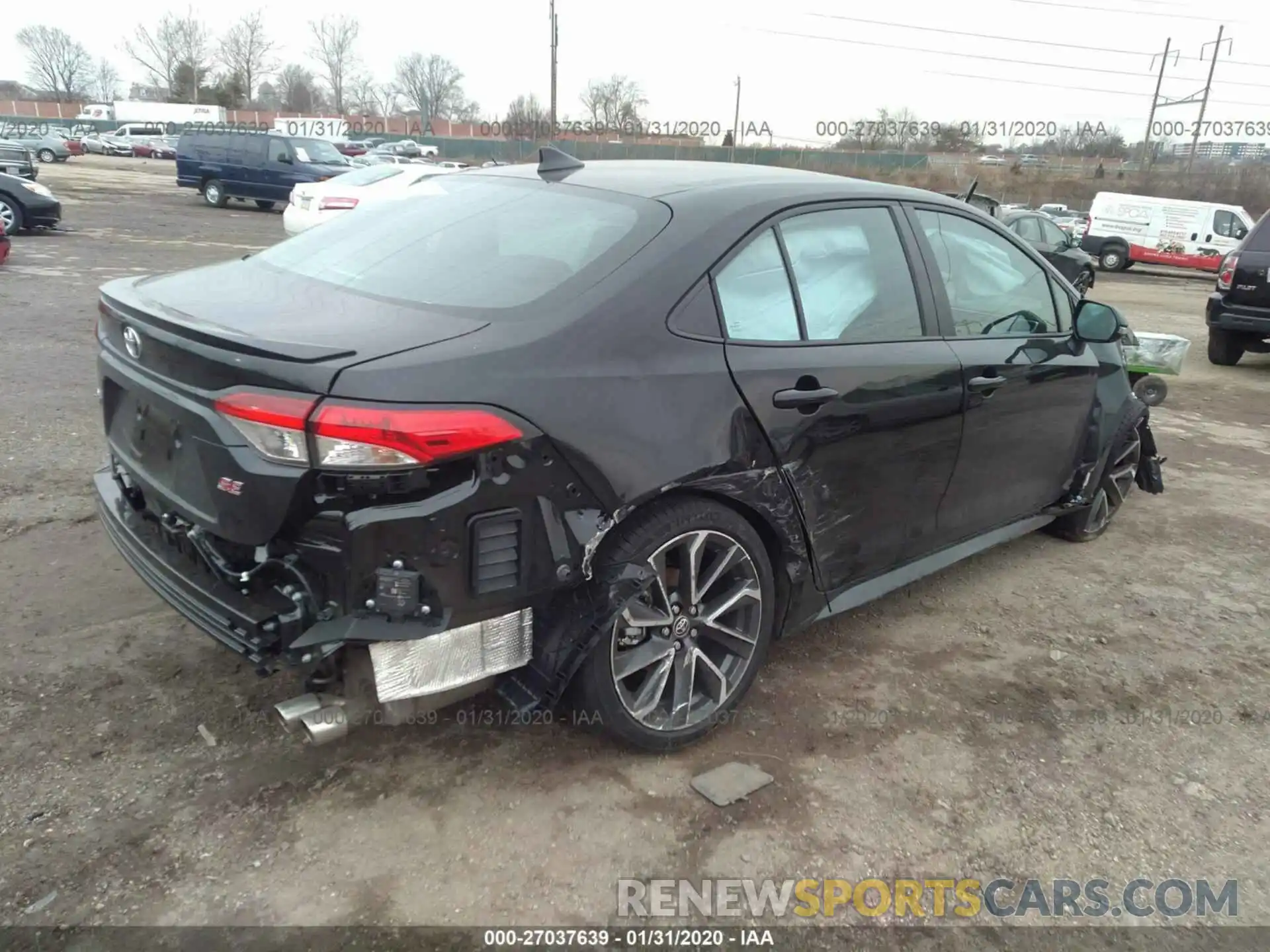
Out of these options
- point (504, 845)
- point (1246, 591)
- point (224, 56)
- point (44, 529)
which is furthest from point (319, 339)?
point (224, 56)

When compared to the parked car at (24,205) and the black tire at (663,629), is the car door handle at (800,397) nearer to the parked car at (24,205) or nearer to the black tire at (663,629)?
the black tire at (663,629)

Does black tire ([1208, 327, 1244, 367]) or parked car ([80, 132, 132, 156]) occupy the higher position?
parked car ([80, 132, 132, 156])

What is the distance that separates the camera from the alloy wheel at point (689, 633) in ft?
8.47

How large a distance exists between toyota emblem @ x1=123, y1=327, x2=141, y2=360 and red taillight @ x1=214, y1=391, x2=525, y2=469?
593mm

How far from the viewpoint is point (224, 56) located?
3100 inches

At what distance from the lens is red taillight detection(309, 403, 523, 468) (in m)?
2.00

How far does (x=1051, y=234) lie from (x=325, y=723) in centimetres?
1789

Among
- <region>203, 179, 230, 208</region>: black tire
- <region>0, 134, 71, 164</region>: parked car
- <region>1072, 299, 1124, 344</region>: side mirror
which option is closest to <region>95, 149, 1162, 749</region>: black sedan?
<region>1072, 299, 1124, 344</region>: side mirror

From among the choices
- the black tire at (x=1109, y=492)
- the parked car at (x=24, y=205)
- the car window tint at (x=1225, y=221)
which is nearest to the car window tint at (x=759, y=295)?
the black tire at (x=1109, y=492)

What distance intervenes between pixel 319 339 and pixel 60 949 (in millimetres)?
1468

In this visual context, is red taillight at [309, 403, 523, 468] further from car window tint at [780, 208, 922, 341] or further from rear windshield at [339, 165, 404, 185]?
rear windshield at [339, 165, 404, 185]

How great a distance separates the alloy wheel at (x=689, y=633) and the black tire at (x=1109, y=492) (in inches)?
95.9

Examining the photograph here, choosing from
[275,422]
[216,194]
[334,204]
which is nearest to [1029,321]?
[275,422]

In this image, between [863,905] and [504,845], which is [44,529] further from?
[863,905]
